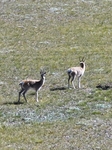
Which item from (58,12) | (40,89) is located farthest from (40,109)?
(58,12)

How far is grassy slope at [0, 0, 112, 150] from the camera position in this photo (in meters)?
31.0

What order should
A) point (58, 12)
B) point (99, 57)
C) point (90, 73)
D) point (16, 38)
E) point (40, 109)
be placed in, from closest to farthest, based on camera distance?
point (40, 109)
point (90, 73)
point (99, 57)
point (16, 38)
point (58, 12)

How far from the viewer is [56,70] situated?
146 feet

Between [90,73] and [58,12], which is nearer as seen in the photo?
[90,73]

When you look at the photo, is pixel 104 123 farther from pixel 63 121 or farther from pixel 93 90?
pixel 93 90

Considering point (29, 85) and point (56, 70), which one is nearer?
point (29, 85)

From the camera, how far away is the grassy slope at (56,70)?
31.0 metres

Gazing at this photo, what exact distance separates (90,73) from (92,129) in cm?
1215

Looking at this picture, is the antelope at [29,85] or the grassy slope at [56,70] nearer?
the grassy slope at [56,70]

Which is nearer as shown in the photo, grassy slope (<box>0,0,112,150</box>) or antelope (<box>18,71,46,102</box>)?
grassy slope (<box>0,0,112,150</box>)

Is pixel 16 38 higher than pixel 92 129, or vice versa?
pixel 16 38

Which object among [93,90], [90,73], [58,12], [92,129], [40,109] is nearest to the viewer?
[92,129]

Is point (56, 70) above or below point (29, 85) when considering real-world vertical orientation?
above

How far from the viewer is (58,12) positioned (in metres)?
61.2
